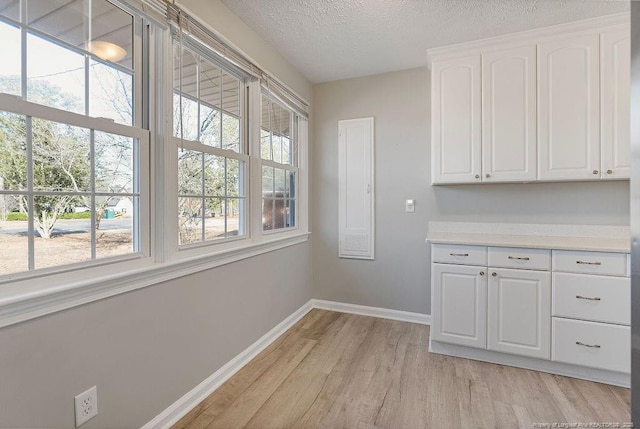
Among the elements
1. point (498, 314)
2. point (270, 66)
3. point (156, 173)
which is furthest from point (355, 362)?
point (270, 66)

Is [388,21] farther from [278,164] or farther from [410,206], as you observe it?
[410,206]

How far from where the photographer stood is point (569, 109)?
7.28ft

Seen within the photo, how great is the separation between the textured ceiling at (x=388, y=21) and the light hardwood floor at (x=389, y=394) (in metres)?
2.45

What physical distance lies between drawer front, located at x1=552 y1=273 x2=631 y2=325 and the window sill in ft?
7.24

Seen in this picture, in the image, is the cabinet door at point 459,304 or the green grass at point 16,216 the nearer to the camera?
the green grass at point 16,216

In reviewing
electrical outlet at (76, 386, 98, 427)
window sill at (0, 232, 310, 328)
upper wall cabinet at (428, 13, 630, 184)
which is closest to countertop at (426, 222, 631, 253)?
upper wall cabinet at (428, 13, 630, 184)

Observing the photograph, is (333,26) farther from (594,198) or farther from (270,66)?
(594,198)

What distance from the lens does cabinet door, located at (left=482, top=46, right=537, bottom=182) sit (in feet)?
7.59

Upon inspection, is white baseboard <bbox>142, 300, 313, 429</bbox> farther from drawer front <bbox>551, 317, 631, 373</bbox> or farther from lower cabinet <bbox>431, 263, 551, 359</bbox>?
drawer front <bbox>551, 317, 631, 373</bbox>

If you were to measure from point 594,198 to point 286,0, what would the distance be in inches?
107

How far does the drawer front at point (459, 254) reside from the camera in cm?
222

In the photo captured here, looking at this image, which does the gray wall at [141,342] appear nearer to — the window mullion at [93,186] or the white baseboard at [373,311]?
the window mullion at [93,186]

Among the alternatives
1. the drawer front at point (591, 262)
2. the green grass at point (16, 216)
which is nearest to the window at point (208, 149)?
the green grass at point (16, 216)

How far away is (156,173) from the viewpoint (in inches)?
62.4
